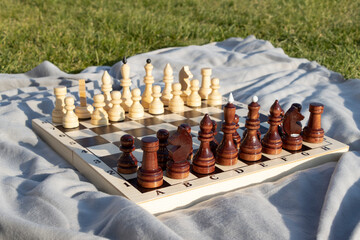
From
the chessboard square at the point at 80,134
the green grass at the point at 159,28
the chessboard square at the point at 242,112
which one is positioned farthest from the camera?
the green grass at the point at 159,28

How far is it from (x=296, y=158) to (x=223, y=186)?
A: 1.45 feet

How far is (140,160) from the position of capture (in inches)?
83.5

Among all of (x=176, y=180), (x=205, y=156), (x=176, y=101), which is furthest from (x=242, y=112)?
(x=176, y=180)

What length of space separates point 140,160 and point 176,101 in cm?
83

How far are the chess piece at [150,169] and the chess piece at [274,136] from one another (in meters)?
0.62

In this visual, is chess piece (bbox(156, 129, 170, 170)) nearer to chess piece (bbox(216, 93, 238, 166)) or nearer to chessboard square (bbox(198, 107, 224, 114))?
chess piece (bbox(216, 93, 238, 166))

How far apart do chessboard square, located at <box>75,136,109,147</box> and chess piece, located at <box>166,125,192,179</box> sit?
545mm

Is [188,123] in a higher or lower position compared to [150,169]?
lower

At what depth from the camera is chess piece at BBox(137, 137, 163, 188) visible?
1806mm

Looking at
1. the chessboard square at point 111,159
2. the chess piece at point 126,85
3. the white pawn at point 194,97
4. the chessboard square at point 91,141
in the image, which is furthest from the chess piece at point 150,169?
the white pawn at point 194,97

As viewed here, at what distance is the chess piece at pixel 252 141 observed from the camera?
2096 mm

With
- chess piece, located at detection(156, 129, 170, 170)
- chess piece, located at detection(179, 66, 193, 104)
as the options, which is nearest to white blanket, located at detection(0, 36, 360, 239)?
chess piece, located at detection(156, 129, 170, 170)

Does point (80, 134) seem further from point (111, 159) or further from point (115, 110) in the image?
point (111, 159)

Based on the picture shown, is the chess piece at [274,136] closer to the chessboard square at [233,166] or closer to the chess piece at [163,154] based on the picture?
the chessboard square at [233,166]
